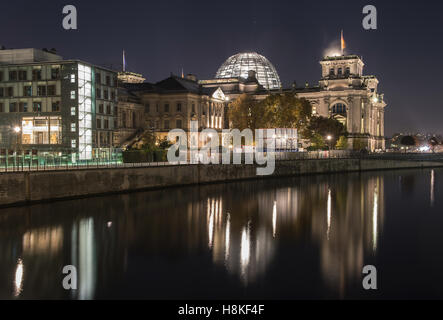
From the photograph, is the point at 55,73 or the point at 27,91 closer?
the point at 55,73

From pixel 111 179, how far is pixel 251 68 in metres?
141

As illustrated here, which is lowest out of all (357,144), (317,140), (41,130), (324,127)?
(357,144)

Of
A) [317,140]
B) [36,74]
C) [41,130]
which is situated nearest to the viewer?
[36,74]

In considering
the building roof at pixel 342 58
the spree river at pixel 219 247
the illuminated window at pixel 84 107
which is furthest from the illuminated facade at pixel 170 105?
the spree river at pixel 219 247

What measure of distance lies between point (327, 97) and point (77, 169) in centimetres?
11506

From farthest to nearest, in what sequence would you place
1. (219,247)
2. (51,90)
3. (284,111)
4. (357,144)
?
1. (357,144)
2. (284,111)
3. (51,90)
4. (219,247)

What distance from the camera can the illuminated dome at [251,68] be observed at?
7269 inches

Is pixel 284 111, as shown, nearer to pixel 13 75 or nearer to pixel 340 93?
pixel 13 75

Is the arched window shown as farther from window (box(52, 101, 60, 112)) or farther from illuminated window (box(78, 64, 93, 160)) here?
window (box(52, 101, 60, 112))

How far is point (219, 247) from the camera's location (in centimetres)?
3111

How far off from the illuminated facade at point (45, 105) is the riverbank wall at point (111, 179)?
1244cm

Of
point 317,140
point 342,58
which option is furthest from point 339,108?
point 317,140

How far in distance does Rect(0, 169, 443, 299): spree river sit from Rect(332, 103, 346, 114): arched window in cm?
9852
